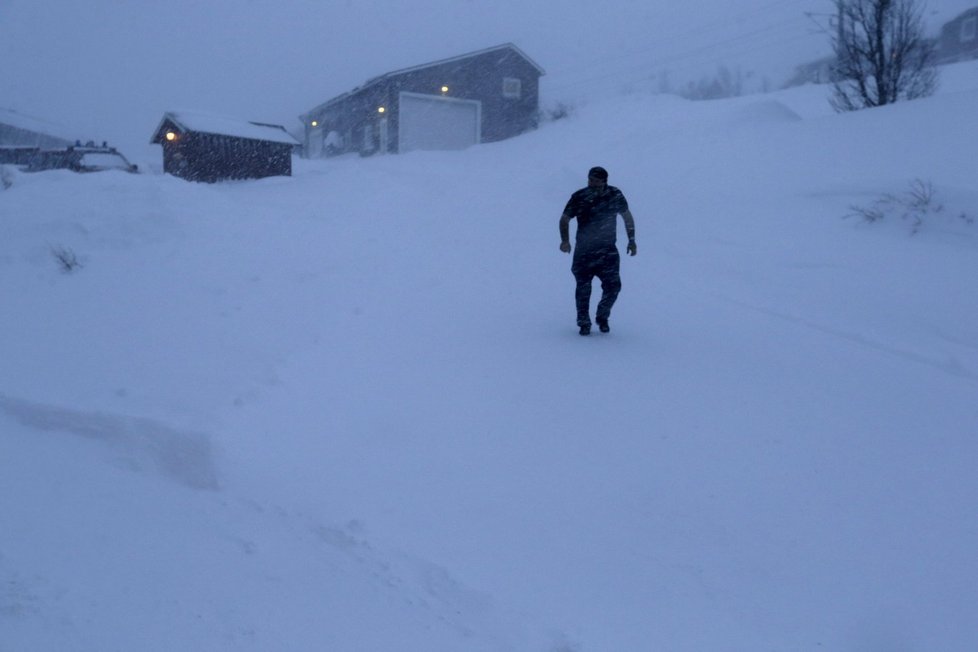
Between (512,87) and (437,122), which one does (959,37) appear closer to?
(512,87)

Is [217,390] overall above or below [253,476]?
above

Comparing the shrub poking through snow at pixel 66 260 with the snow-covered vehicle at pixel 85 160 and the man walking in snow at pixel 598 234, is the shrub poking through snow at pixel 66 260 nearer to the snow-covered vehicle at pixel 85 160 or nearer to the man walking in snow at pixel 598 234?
the man walking in snow at pixel 598 234

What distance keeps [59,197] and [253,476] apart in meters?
6.32

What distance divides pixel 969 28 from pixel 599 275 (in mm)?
44698

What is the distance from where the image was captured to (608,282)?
6.28 meters

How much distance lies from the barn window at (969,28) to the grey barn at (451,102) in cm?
2722

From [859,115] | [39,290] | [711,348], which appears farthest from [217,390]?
[859,115]

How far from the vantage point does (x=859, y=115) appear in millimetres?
11891

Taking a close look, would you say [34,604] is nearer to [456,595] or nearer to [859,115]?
[456,595]

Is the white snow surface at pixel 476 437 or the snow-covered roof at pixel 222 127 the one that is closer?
the white snow surface at pixel 476 437

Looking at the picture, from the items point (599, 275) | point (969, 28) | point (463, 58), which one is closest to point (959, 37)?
point (969, 28)

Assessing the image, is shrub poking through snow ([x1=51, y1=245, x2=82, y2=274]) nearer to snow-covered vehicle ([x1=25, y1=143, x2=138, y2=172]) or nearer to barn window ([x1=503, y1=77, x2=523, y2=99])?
snow-covered vehicle ([x1=25, y1=143, x2=138, y2=172])

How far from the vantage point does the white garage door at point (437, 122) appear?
83.8 ft

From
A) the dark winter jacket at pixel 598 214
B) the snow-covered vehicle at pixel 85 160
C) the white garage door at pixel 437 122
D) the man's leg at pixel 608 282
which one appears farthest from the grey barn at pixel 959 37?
Answer: the man's leg at pixel 608 282
